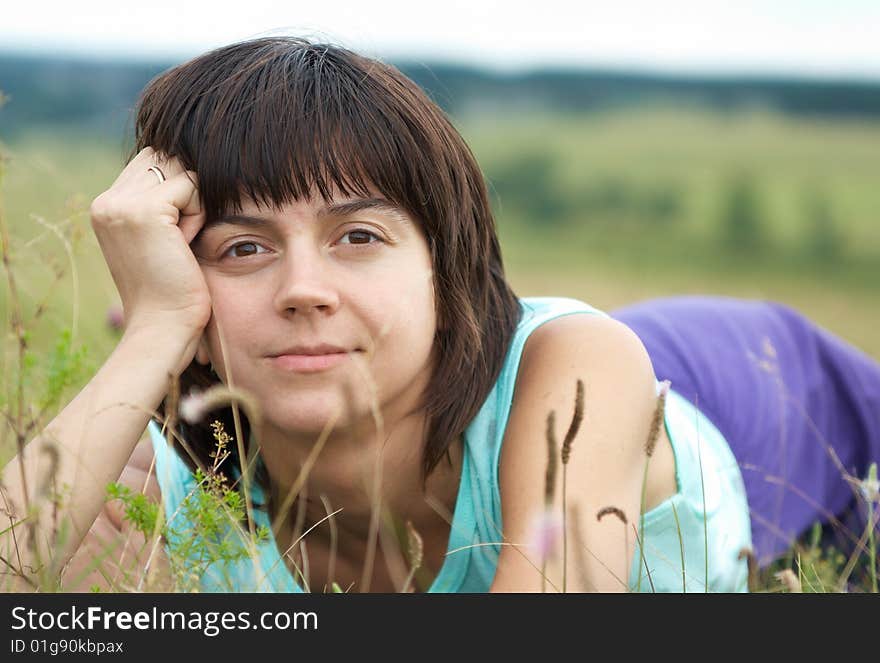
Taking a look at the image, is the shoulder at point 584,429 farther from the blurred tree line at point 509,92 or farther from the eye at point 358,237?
the blurred tree line at point 509,92

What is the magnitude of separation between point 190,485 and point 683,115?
523 inches

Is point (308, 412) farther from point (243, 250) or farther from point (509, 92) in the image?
point (509, 92)

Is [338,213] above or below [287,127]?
below

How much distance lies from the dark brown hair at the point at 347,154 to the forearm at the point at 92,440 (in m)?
0.34

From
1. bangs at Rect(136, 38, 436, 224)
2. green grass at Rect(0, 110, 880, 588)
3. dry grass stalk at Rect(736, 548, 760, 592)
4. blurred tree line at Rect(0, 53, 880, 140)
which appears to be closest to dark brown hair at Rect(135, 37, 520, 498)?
bangs at Rect(136, 38, 436, 224)

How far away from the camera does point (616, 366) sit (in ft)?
7.76

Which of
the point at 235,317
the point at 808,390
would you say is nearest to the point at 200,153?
the point at 235,317

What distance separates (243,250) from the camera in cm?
226

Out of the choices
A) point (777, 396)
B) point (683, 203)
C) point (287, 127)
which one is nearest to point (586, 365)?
point (287, 127)

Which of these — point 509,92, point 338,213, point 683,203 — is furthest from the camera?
point 509,92

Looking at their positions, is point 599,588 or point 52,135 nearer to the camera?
point 599,588

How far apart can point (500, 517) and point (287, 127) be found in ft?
3.48

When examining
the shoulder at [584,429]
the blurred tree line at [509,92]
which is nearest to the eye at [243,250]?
the shoulder at [584,429]

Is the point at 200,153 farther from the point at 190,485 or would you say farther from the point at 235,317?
the point at 190,485
